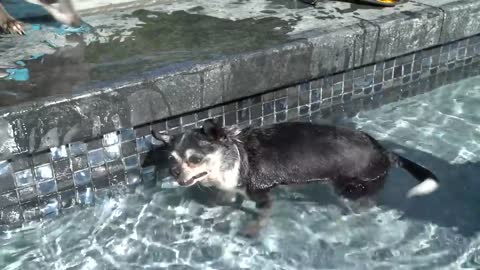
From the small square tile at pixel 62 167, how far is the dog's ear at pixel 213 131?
1.08m

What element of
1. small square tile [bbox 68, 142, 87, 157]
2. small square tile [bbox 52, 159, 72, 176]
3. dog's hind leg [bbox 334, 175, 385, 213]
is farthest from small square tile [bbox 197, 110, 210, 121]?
dog's hind leg [bbox 334, 175, 385, 213]

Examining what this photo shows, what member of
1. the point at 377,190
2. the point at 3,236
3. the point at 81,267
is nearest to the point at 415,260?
the point at 377,190

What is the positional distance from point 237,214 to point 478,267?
1.72 metres

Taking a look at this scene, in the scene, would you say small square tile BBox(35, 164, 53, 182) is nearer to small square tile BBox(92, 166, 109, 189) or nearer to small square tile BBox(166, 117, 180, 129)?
small square tile BBox(92, 166, 109, 189)

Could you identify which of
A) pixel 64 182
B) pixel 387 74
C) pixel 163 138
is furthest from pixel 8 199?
pixel 387 74

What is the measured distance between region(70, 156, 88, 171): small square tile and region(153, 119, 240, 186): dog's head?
25.6 inches

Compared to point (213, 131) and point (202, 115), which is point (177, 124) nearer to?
point (202, 115)

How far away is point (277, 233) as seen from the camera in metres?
4.68

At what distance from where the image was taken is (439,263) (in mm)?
4332

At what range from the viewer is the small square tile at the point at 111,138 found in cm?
488

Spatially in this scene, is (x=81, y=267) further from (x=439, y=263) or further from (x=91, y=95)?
(x=439, y=263)

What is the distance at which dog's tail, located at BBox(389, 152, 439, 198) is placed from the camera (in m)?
4.70

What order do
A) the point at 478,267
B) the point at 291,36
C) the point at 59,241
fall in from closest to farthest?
the point at 478,267 < the point at 59,241 < the point at 291,36

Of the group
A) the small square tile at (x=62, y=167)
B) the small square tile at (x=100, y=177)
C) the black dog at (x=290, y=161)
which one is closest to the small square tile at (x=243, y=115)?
the black dog at (x=290, y=161)
